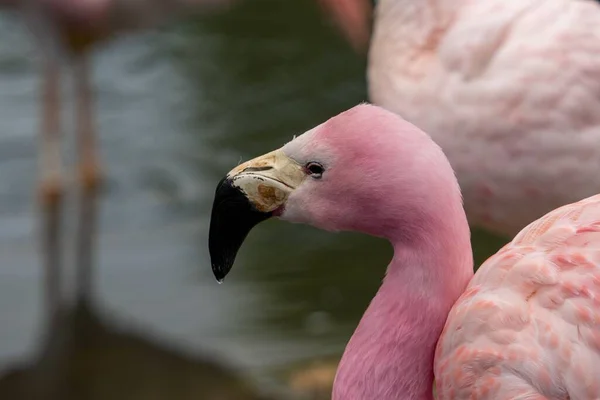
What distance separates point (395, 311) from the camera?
2262 mm

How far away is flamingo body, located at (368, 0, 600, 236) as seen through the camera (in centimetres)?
306

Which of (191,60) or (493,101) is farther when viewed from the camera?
(191,60)

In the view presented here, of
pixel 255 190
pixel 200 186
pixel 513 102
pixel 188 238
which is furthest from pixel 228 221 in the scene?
pixel 200 186

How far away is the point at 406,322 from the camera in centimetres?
226

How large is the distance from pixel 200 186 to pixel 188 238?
43cm

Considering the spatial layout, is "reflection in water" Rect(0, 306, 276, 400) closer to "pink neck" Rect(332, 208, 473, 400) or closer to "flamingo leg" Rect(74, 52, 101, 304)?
"flamingo leg" Rect(74, 52, 101, 304)

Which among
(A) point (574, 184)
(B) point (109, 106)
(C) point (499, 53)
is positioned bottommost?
(B) point (109, 106)

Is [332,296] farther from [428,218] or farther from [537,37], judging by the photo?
[428,218]

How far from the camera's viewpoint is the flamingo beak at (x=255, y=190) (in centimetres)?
229

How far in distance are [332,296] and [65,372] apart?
1.09 metres

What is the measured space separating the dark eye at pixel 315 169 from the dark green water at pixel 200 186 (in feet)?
6.47

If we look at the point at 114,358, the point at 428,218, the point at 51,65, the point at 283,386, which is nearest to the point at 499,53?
the point at 428,218

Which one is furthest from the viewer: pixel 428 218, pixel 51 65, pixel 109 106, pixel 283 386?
pixel 109 106

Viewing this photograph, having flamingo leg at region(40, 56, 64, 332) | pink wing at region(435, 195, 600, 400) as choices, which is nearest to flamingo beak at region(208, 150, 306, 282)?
pink wing at region(435, 195, 600, 400)
